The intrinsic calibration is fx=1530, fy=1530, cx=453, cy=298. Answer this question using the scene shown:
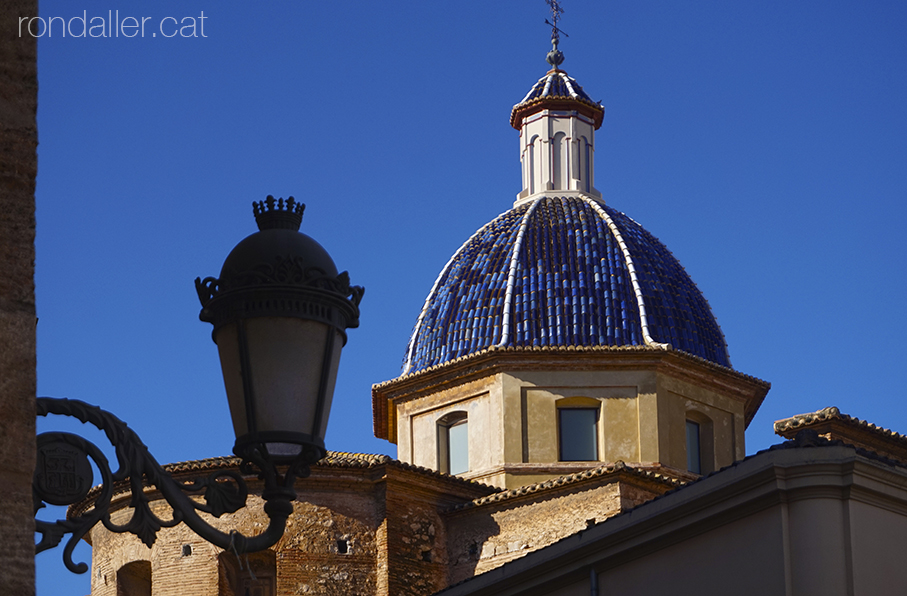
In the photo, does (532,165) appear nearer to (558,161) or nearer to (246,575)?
(558,161)

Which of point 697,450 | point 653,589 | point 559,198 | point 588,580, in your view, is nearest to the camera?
point 653,589

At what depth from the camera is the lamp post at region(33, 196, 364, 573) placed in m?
3.75

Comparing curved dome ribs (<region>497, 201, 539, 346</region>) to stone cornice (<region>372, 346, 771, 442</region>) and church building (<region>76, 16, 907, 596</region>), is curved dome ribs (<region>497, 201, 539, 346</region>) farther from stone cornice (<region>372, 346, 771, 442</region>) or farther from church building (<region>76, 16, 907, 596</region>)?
stone cornice (<region>372, 346, 771, 442</region>)

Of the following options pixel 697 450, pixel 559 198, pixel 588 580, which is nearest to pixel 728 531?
pixel 588 580

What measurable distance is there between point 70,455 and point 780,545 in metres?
7.80

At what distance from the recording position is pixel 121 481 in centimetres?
375

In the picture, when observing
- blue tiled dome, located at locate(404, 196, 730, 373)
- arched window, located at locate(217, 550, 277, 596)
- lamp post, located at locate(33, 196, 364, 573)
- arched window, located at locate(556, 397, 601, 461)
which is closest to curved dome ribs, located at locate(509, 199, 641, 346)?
blue tiled dome, located at locate(404, 196, 730, 373)

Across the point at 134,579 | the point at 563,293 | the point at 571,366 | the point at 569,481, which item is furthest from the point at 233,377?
the point at 563,293

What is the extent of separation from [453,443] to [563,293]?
9.69 feet

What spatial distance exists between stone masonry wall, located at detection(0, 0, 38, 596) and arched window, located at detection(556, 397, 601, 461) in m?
19.6

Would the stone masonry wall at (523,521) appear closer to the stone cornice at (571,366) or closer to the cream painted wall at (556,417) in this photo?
the cream painted wall at (556,417)

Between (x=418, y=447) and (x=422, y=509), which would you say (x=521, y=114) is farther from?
(x=422, y=509)

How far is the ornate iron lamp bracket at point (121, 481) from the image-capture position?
3561 millimetres

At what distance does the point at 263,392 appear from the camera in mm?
3939
